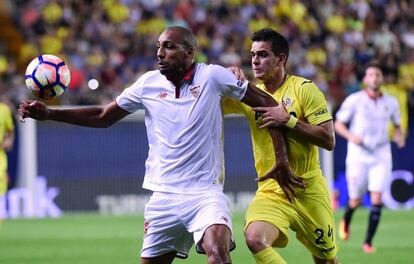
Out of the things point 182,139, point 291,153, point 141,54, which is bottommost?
point 291,153

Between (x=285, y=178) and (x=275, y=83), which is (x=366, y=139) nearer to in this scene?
(x=275, y=83)

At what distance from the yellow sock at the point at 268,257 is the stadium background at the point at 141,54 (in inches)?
484

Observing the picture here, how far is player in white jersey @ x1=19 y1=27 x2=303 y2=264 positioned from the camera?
7.85 m

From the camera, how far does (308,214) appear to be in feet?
28.4


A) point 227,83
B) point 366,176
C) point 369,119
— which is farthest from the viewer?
point 369,119

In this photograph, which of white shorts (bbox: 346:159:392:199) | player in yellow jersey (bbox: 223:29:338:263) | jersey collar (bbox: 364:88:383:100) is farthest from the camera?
jersey collar (bbox: 364:88:383:100)

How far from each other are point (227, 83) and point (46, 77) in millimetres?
1328

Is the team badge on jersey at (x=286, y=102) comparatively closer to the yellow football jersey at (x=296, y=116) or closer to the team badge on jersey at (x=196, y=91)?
the yellow football jersey at (x=296, y=116)

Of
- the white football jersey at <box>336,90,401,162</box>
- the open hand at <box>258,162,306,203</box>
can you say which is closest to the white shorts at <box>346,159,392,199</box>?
the white football jersey at <box>336,90,401,162</box>

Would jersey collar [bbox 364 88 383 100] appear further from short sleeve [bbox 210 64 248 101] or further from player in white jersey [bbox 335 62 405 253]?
short sleeve [bbox 210 64 248 101]

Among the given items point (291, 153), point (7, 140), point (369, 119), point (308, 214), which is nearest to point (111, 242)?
point (7, 140)

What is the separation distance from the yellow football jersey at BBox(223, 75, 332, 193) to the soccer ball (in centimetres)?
128

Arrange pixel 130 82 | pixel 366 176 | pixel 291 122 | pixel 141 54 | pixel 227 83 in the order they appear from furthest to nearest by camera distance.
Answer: pixel 141 54, pixel 130 82, pixel 366 176, pixel 291 122, pixel 227 83

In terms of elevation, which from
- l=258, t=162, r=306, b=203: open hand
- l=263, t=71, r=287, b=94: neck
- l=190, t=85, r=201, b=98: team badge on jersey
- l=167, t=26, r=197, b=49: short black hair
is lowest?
l=258, t=162, r=306, b=203: open hand
